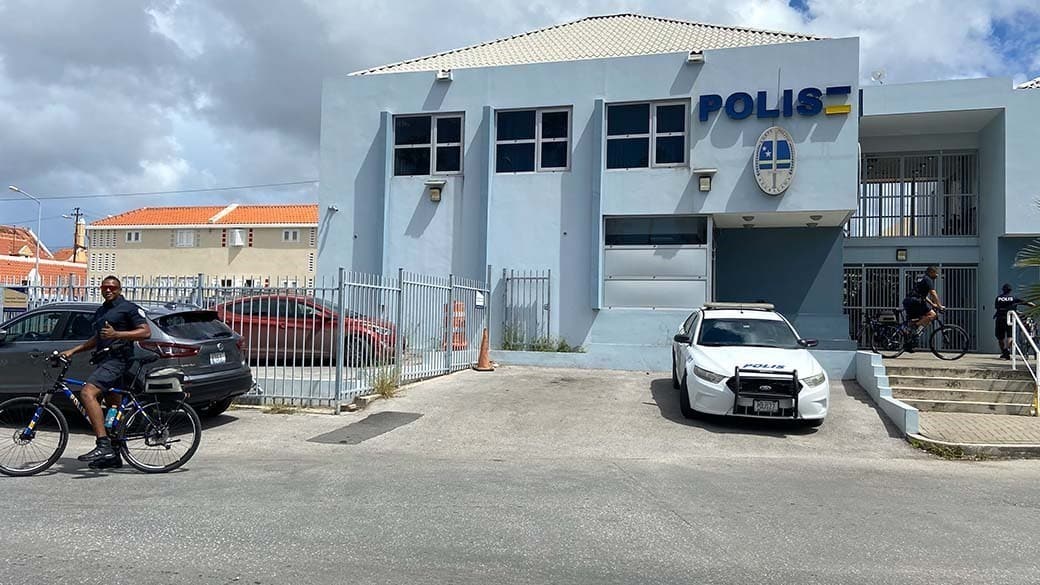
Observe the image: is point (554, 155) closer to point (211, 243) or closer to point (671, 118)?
point (671, 118)

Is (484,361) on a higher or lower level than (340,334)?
lower

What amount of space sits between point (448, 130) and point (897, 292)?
1208 cm

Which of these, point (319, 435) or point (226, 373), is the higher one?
point (226, 373)

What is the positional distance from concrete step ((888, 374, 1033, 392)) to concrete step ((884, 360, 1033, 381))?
0.34ft

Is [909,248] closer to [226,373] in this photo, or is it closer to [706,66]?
[706,66]

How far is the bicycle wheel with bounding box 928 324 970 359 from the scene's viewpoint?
14.5m

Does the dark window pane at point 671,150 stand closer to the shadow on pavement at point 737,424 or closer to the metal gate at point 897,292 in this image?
the metal gate at point 897,292

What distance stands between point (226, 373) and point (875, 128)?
1640 cm

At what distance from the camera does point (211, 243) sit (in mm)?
47375

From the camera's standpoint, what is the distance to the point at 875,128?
18.4 metres


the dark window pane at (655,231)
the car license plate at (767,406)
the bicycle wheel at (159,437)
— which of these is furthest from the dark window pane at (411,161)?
the bicycle wheel at (159,437)

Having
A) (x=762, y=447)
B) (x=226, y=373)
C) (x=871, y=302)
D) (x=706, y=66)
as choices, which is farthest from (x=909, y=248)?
(x=226, y=373)

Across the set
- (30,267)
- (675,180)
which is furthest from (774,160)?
(30,267)

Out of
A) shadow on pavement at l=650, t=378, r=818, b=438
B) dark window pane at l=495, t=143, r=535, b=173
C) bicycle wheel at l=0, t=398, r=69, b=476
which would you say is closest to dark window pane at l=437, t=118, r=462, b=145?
dark window pane at l=495, t=143, r=535, b=173
